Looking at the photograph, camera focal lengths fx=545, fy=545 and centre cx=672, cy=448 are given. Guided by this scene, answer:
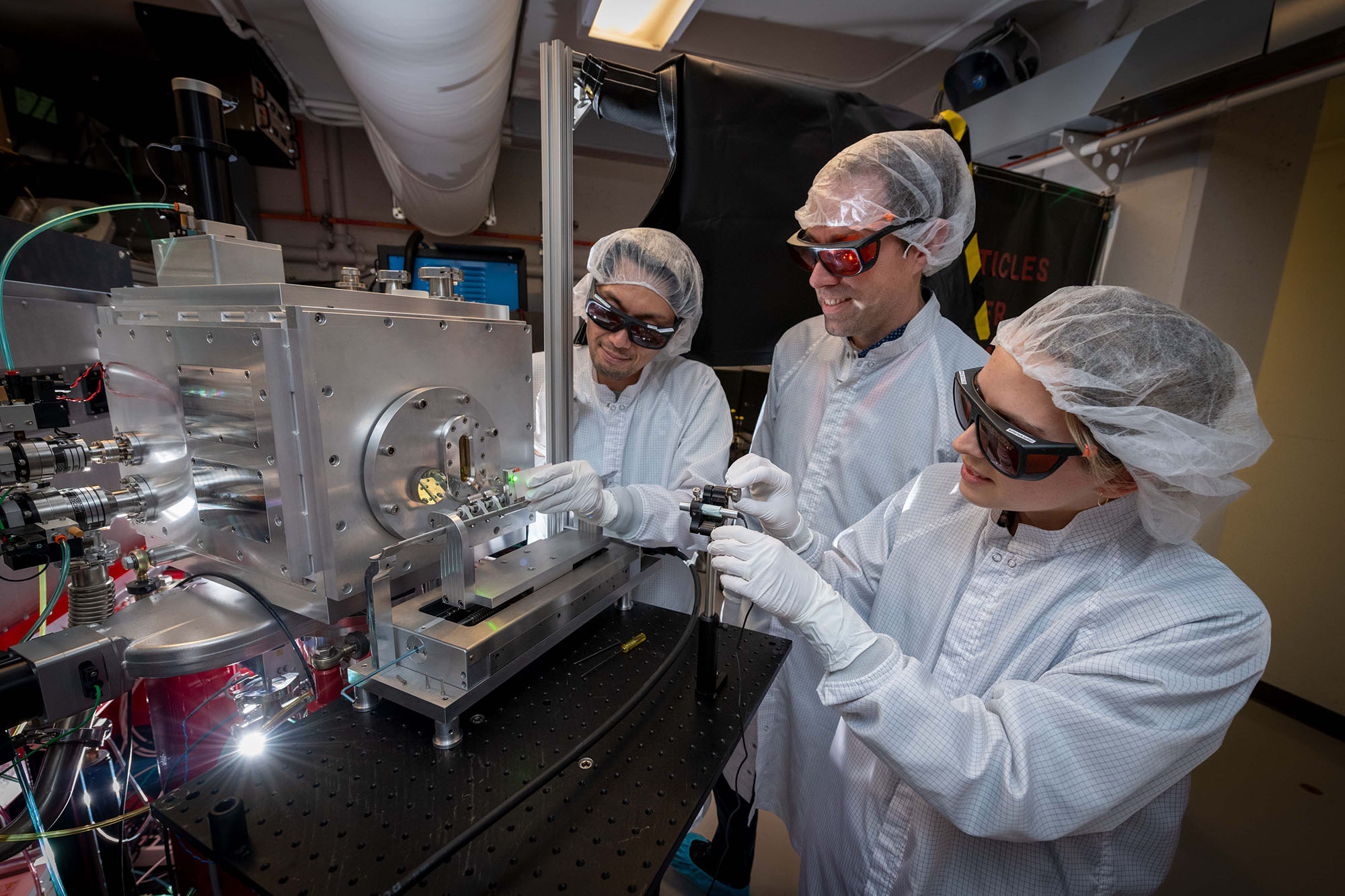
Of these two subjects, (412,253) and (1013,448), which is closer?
(1013,448)

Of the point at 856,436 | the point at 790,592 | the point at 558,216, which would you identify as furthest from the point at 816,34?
the point at 790,592

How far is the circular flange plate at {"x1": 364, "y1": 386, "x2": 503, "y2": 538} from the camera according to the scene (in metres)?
0.62

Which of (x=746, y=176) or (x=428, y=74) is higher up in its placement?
(x=428, y=74)

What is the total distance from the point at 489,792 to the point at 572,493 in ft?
1.64

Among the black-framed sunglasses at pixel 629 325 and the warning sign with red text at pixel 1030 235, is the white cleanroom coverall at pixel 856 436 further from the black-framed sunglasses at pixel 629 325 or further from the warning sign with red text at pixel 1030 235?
the warning sign with red text at pixel 1030 235

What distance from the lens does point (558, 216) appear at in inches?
35.6

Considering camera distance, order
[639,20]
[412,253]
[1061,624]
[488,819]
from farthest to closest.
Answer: [412,253]
[639,20]
[1061,624]
[488,819]

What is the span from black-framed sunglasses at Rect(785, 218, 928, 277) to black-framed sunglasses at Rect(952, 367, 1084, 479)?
0.52 m

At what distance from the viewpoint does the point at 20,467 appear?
22.8 inches

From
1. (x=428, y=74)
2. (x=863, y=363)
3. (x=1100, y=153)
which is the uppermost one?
(x=1100, y=153)

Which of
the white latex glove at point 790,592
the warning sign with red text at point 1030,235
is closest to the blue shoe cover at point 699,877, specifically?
the white latex glove at point 790,592

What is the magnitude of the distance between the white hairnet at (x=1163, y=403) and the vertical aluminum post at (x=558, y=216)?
706 mm

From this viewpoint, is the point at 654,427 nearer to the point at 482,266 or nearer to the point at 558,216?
the point at 558,216

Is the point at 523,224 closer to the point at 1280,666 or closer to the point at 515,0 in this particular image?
the point at 515,0
